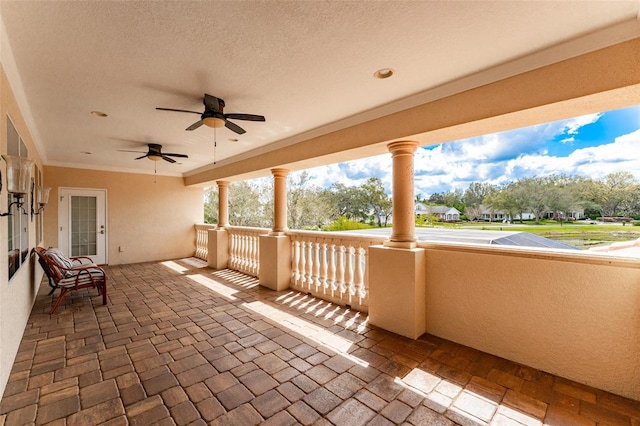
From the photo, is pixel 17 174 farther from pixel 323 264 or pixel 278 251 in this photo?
pixel 323 264

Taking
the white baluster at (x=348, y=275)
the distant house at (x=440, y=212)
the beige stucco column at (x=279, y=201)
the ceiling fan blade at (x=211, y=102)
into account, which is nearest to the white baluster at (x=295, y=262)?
the beige stucco column at (x=279, y=201)

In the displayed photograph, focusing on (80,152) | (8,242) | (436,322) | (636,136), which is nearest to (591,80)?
(636,136)

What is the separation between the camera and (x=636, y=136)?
2244 millimetres

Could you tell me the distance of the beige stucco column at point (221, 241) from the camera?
6.95m

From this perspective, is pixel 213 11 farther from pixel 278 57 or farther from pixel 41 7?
pixel 41 7

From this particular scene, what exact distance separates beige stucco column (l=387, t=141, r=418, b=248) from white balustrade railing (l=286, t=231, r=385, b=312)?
1.36 ft

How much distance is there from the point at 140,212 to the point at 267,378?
7.50 meters

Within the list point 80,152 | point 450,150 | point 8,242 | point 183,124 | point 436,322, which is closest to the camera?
point 8,242

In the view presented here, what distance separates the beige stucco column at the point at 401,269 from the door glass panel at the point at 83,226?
766 cm

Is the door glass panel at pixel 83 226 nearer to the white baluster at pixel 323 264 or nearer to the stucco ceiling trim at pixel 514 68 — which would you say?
the white baluster at pixel 323 264

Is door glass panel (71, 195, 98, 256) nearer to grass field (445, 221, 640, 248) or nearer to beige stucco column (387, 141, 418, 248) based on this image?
beige stucco column (387, 141, 418, 248)

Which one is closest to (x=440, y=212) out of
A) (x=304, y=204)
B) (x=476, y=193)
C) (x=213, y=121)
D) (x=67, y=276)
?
(x=476, y=193)

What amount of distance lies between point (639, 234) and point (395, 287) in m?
2.14

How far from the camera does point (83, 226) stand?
7230mm
